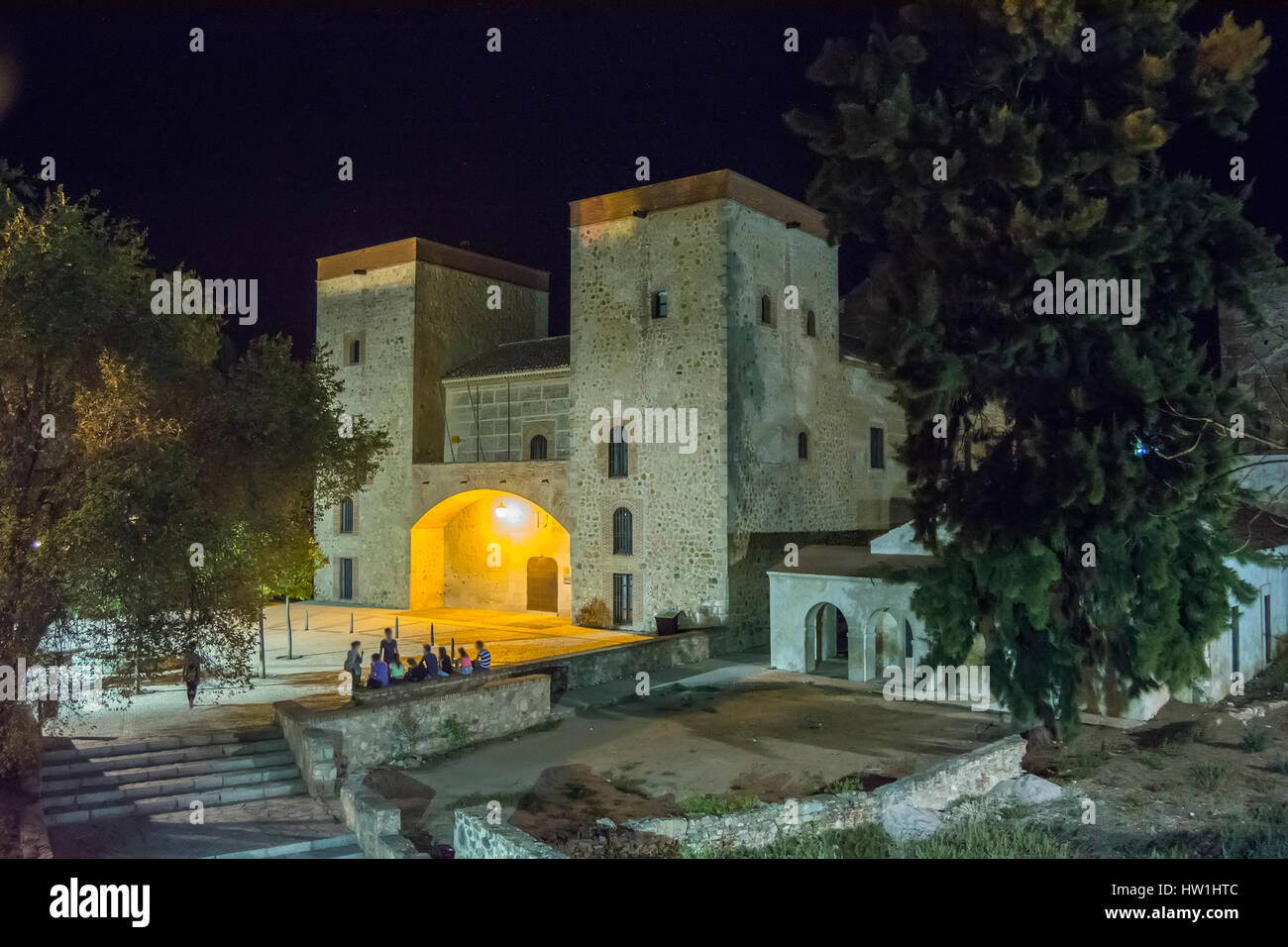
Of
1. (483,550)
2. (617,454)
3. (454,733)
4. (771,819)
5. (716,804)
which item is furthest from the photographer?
(483,550)

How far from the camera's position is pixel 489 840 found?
25.6 ft

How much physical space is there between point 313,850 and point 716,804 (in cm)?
420

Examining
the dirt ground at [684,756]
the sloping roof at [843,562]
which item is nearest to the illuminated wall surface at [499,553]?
the sloping roof at [843,562]

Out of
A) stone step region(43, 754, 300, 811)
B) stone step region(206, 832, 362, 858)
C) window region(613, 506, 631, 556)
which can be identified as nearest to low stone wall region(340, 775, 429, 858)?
stone step region(206, 832, 362, 858)

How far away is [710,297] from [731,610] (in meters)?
6.54

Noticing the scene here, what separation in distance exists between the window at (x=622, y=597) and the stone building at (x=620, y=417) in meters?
0.04

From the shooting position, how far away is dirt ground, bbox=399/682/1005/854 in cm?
1019

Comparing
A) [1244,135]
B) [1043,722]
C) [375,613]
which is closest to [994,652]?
[1043,722]

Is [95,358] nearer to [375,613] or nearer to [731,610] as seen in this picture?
[731,610]

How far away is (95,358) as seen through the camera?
10.0m

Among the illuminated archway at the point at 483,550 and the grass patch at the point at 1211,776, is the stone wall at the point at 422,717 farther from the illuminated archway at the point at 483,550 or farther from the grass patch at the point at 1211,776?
the illuminated archway at the point at 483,550

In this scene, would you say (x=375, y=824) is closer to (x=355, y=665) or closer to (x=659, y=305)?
(x=355, y=665)

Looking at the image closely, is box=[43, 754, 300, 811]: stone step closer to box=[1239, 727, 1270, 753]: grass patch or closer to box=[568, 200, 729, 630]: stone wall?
box=[568, 200, 729, 630]: stone wall

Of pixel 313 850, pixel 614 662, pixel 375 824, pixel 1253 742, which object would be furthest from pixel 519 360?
pixel 1253 742
